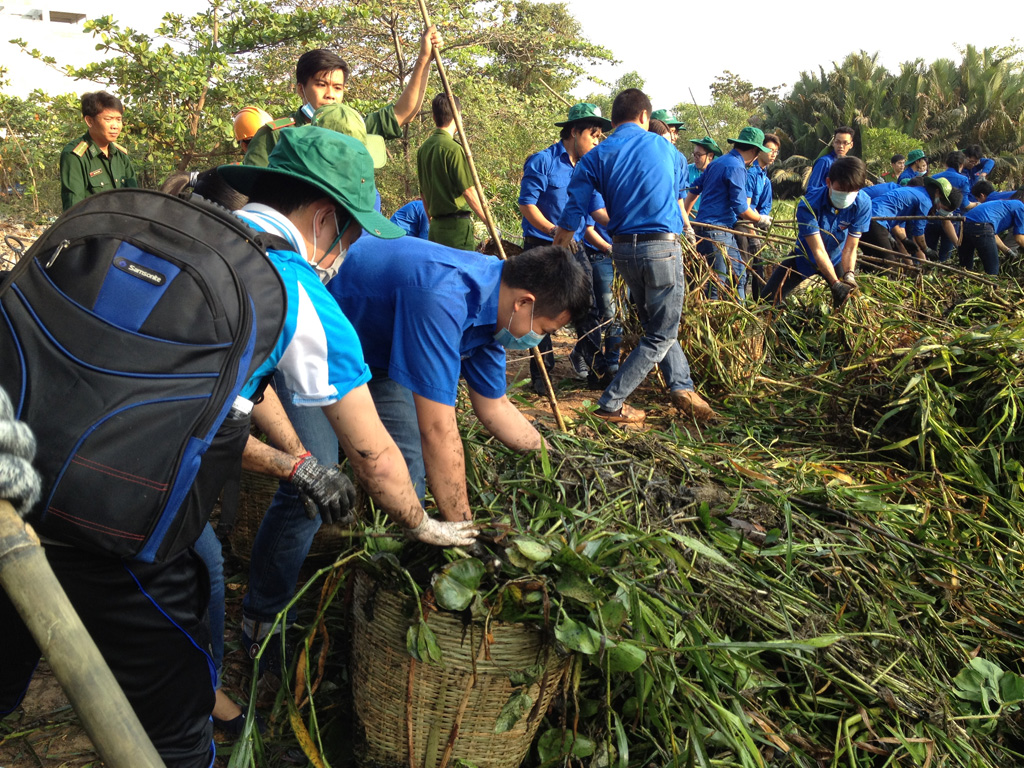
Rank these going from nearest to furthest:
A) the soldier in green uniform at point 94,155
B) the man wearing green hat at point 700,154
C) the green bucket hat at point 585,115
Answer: the soldier in green uniform at point 94,155
the green bucket hat at point 585,115
the man wearing green hat at point 700,154

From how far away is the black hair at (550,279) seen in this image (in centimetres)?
213

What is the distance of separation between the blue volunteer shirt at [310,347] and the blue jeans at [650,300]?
2.90m

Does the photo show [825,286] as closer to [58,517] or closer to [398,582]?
[398,582]

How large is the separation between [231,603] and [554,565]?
1.48m

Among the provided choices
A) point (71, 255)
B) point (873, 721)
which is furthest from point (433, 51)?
point (873, 721)

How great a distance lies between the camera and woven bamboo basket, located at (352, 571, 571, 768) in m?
1.71

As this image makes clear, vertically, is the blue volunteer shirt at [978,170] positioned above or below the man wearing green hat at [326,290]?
below

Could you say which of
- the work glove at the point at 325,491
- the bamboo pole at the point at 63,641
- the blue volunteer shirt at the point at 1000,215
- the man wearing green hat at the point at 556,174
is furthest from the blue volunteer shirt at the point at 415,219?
the blue volunteer shirt at the point at 1000,215

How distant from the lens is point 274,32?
29.3 feet

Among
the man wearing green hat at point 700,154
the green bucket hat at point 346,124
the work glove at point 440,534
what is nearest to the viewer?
the work glove at point 440,534

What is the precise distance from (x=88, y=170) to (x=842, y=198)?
5150 mm

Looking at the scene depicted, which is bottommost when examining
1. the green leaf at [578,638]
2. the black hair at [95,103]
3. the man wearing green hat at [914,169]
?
the man wearing green hat at [914,169]

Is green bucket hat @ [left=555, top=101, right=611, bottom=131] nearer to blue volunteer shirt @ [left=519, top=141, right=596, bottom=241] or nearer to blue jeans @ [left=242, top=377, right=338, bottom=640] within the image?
blue volunteer shirt @ [left=519, top=141, right=596, bottom=241]

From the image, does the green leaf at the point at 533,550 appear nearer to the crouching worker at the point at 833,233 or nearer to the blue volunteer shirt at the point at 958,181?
the crouching worker at the point at 833,233
